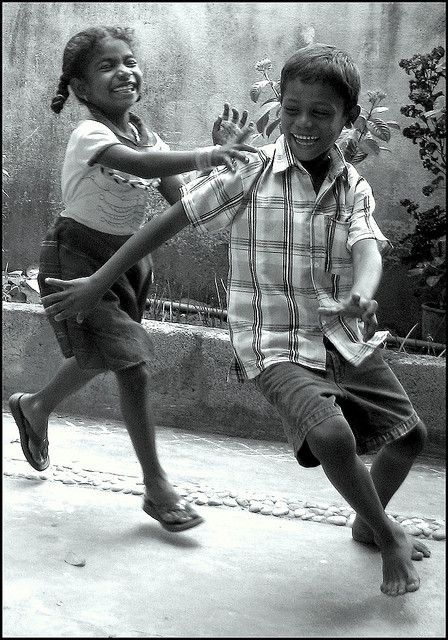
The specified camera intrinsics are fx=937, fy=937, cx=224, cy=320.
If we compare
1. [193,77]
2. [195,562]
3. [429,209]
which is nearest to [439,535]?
[195,562]

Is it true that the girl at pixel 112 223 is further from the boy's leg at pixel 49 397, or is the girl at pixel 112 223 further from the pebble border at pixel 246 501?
the pebble border at pixel 246 501

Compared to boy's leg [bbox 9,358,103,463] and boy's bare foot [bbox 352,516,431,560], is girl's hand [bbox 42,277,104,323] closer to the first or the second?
boy's leg [bbox 9,358,103,463]

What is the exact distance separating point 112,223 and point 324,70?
84 centimetres

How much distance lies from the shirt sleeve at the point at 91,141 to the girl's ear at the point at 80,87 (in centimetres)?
16

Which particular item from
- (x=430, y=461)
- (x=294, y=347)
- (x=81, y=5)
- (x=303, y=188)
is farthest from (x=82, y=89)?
(x=81, y=5)

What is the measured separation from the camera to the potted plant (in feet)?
14.2

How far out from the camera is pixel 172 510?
2.78 meters

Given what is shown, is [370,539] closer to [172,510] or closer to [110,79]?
[172,510]

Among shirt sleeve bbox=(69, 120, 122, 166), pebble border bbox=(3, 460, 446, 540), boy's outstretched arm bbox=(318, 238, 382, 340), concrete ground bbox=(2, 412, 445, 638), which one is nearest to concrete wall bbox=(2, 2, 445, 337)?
concrete ground bbox=(2, 412, 445, 638)

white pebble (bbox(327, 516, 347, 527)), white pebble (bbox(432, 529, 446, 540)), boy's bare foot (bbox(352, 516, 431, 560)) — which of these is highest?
boy's bare foot (bbox(352, 516, 431, 560))

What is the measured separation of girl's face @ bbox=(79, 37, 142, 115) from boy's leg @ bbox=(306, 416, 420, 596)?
126 centimetres

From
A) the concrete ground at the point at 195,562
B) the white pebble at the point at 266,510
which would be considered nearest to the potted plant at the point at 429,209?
the concrete ground at the point at 195,562

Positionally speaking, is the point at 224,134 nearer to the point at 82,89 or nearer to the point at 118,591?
the point at 82,89

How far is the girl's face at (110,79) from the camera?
114 inches
